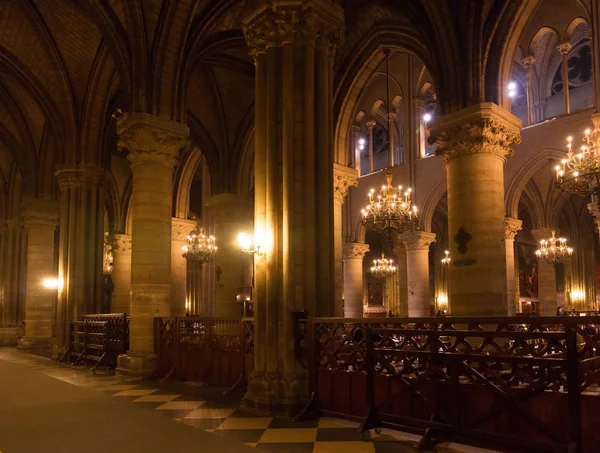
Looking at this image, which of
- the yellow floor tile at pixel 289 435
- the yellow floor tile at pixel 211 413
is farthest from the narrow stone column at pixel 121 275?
the yellow floor tile at pixel 289 435

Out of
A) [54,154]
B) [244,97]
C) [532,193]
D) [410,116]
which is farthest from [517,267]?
[54,154]

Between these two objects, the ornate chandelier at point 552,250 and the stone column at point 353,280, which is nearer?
the stone column at point 353,280

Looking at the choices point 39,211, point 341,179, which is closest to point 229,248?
point 341,179

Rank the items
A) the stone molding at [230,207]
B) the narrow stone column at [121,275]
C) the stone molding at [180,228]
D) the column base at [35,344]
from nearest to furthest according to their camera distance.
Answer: the stone molding at [230,207], the column base at [35,344], the stone molding at [180,228], the narrow stone column at [121,275]

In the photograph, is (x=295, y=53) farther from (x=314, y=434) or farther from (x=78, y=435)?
(x=78, y=435)

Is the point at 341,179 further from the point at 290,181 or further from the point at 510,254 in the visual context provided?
the point at 510,254

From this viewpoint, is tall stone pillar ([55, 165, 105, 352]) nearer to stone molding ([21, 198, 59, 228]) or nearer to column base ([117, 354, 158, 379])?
stone molding ([21, 198, 59, 228])

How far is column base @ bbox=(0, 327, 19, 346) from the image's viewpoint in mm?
23625

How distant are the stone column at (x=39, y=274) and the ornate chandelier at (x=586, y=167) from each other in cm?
1737

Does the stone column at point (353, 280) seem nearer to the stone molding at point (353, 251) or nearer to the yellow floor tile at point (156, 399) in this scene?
the stone molding at point (353, 251)

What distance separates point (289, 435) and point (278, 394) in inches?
57.2

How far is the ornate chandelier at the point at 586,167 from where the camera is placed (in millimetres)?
10984

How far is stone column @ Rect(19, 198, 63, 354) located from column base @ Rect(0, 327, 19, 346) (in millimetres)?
3908

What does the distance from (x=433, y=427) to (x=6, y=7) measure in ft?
52.5
